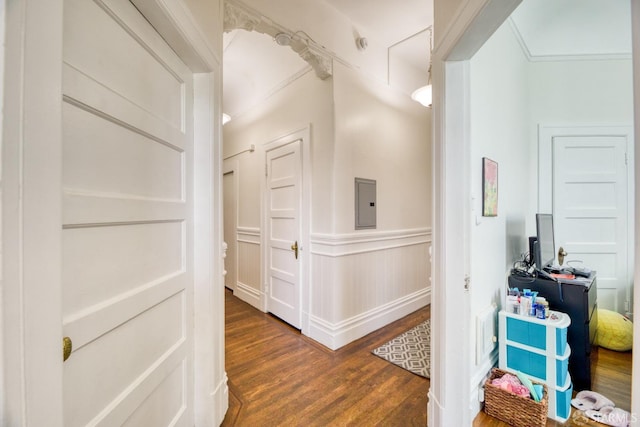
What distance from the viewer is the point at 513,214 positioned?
2.27 m

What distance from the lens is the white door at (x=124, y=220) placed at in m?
0.75

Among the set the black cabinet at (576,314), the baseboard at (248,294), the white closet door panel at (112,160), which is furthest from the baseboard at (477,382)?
the baseboard at (248,294)

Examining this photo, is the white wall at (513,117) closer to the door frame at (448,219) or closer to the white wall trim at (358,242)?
the door frame at (448,219)

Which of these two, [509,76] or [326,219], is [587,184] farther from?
[326,219]

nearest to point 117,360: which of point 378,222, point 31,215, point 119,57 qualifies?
point 31,215

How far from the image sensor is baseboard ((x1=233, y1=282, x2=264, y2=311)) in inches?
135

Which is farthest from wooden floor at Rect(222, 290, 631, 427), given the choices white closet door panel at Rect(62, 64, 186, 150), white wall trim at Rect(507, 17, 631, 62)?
white wall trim at Rect(507, 17, 631, 62)

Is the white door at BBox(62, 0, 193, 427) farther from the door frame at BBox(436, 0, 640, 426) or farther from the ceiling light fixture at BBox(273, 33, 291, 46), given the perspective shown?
the door frame at BBox(436, 0, 640, 426)

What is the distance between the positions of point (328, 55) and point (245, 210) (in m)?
2.22

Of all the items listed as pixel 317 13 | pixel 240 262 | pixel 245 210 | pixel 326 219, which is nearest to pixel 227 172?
pixel 245 210

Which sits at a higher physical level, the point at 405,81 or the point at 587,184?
the point at 405,81

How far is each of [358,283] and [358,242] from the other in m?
0.41

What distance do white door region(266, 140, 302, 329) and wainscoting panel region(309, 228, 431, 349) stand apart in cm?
29

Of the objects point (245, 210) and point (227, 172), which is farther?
point (227, 172)
